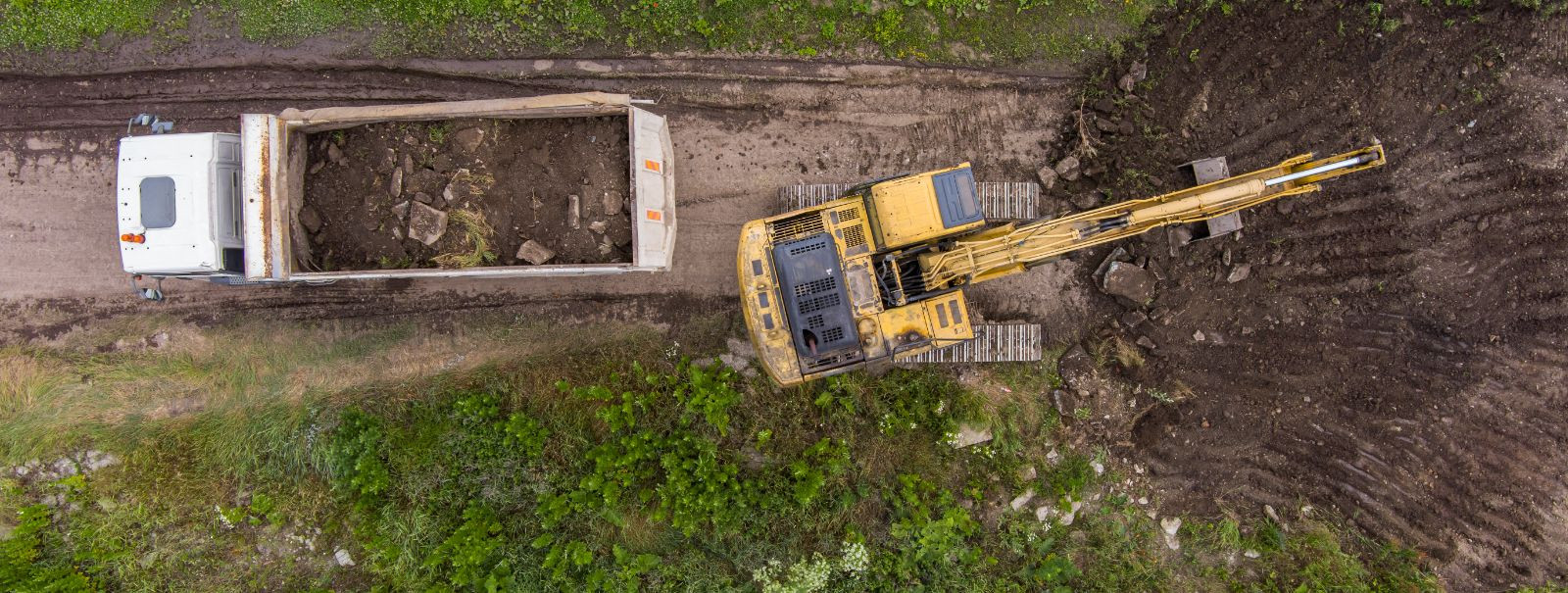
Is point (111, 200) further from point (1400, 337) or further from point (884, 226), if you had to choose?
point (1400, 337)

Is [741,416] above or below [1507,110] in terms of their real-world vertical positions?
below

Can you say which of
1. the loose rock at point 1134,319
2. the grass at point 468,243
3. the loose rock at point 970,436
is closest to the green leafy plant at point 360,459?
the grass at point 468,243

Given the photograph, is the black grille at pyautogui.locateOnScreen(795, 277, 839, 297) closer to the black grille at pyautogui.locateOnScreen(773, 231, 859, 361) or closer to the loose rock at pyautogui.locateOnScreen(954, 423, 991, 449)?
the black grille at pyautogui.locateOnScreen(773, 231, 859, 361)

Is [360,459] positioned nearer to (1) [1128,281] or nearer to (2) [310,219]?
(2) [310,219]

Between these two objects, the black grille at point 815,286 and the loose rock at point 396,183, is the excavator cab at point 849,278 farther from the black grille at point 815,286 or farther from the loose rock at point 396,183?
the loose rock at point 396,183

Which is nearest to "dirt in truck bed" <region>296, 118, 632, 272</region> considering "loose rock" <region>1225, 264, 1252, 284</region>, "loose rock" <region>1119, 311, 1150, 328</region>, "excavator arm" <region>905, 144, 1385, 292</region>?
"excavator arm" <region>905, 144, 1385, 292</region>

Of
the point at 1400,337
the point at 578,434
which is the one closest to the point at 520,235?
the point at 578,434

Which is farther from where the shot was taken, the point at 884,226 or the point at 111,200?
the point at 111,200
